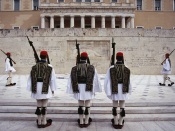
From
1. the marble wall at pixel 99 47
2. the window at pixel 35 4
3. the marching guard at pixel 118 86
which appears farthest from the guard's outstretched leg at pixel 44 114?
the window at pixel 35 4

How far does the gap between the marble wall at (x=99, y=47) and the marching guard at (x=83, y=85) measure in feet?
44.3

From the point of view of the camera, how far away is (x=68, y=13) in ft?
139

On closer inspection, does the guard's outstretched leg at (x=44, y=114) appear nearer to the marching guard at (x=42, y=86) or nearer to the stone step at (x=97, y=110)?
the marching guard at (x=42, y=86)

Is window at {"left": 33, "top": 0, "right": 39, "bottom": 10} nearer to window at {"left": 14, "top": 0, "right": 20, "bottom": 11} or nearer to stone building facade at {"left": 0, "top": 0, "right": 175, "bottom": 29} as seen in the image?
stone building facade at {"left": 0, "top": 0, "right": 175, "bottom": 29}

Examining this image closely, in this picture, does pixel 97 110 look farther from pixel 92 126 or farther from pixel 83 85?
pixel 83 85

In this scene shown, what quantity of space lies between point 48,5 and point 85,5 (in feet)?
23.3

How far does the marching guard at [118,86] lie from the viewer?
5934 millimetres

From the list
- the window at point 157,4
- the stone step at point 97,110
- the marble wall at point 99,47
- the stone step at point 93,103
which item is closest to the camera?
the stone step at point 97,110

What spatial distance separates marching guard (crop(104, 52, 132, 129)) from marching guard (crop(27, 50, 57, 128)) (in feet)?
5.10

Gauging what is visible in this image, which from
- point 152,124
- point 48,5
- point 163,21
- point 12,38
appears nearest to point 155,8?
point 163,21

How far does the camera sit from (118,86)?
6.04m

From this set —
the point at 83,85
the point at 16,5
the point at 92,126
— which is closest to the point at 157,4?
the point at 16,5

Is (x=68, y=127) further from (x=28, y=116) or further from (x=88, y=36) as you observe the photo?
(x=88, y=36)

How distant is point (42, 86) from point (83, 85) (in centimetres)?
111
